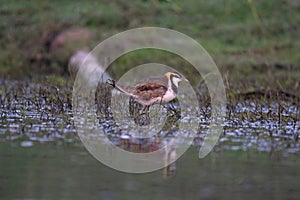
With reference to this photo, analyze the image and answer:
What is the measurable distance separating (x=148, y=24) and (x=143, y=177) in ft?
37.0

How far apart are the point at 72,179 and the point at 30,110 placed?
143 inches

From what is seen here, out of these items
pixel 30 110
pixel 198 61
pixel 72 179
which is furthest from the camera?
pixel 198 61

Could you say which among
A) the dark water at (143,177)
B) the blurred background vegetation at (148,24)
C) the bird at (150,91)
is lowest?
the dark water at (143,177)

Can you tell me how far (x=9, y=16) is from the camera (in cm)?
1898

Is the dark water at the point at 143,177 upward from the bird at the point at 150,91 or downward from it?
downward

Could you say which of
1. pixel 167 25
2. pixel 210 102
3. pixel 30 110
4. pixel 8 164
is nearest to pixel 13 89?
pixel 30 110

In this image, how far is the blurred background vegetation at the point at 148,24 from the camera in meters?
16.5

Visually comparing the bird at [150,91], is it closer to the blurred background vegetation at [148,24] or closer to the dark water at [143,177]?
the dark water at [143,177]

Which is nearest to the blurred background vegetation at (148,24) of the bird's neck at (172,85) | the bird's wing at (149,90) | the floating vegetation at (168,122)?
the floating vegetation at (168,122)

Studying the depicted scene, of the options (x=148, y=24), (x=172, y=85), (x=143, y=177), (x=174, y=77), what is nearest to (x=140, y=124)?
(x=172, y=85)

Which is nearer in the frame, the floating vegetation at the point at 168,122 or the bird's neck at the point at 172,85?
the floating vegetation at the point at 168,122

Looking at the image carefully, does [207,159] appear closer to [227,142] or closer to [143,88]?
[227,142]

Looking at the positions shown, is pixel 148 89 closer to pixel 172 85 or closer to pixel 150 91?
pixel 150 91

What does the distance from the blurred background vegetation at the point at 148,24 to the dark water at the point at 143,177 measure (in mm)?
7728
